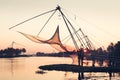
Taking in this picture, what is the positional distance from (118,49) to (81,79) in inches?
1077

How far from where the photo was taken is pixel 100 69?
64.9 metres

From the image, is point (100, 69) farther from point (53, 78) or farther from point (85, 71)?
point (53, 78)

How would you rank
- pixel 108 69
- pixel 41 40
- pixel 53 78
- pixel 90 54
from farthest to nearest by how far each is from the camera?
1. pixel 90 54
2. pixel 108 69
3. pixel 53 78
4. pixel 41 40

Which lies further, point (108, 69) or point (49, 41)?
point (108, 69)

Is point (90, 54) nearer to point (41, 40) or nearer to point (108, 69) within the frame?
point (108, 69)

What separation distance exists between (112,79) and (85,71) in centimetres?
1464

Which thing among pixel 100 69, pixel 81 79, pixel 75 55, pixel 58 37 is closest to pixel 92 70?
pixel 100 69

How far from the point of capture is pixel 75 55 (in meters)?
72.7

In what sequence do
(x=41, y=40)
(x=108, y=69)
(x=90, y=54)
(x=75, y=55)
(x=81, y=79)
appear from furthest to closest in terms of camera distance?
(x=90, y=54)
(x=75, y=55)
(x=108, y=69)
(x=81, y=79)
(x=41, y=40)

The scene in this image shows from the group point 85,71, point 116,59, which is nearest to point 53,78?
point 85,71

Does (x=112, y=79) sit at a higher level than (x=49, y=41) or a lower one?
lower

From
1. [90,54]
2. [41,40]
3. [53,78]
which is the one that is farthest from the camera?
[90,54]

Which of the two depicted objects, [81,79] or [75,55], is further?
[75,55]

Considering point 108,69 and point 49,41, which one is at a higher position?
point 49,41
